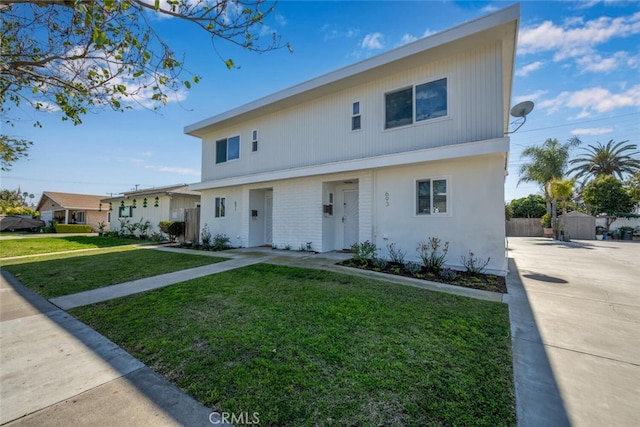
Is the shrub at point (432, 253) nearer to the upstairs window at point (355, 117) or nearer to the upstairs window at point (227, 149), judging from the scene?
the upstairs window at point (355, 117)

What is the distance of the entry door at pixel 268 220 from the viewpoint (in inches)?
488

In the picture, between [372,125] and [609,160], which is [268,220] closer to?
[372,125]

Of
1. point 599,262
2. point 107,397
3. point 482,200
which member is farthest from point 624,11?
point 107,397

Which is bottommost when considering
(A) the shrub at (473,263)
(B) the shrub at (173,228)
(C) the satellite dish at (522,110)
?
(A) the shrub at (473,263)

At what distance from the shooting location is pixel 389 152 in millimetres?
8227

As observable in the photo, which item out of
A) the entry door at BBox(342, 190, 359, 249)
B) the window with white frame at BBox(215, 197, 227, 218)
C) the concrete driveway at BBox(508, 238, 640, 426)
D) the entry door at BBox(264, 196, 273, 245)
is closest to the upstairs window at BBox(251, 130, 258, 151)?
the entry door at BBox(264, 196, 273, 245)

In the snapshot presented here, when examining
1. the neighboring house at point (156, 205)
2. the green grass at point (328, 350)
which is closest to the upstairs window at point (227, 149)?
the neighboring house at point (156, 205)

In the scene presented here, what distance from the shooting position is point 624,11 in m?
7.56

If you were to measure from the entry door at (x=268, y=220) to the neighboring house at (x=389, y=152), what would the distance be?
0.15 feet

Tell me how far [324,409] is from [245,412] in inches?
23.9

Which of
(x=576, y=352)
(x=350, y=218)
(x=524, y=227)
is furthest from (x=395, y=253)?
(x=524, y=227)

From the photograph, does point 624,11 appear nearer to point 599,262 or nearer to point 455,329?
point 599,262

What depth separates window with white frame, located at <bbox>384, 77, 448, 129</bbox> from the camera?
7477 mm

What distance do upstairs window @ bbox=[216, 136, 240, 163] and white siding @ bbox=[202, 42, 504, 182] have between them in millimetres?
281
